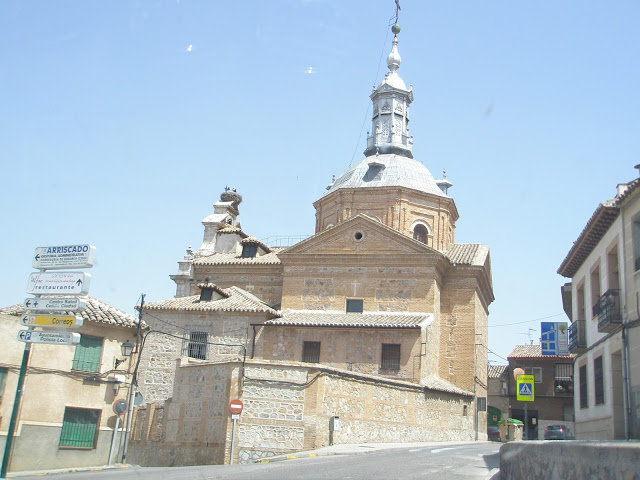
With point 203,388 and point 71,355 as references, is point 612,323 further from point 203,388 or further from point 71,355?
point 71,355

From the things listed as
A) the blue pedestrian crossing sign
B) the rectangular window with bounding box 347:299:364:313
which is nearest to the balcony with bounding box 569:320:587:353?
the blue pedestrian crossing sign

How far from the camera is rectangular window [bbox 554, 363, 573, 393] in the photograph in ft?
143

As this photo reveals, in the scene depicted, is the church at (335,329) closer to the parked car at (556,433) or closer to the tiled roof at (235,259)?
the tiled roof at (235,259)

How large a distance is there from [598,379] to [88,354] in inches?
573

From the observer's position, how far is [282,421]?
20891 mm

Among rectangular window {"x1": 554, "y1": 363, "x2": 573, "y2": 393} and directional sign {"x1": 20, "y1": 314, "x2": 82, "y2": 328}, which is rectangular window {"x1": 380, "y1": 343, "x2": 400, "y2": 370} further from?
rectangular window {"x1": 554, "y1": 363, "x2": 573, "y2": 393}

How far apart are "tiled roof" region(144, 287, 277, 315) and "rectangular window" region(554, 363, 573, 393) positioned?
72.5 ft

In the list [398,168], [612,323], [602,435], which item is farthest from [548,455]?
[398,168]

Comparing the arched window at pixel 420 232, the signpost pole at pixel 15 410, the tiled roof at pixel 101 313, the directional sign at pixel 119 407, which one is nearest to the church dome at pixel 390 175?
the arched window at pixel 420 232

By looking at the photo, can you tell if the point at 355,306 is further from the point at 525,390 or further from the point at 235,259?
the point at 525,390

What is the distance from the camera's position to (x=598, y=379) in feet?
62.0

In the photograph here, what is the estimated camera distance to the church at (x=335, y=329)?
21.2 metres

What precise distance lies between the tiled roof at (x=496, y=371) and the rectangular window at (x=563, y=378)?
3.78 m

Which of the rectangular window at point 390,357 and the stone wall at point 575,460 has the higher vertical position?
the rectangular window at point 390,357
